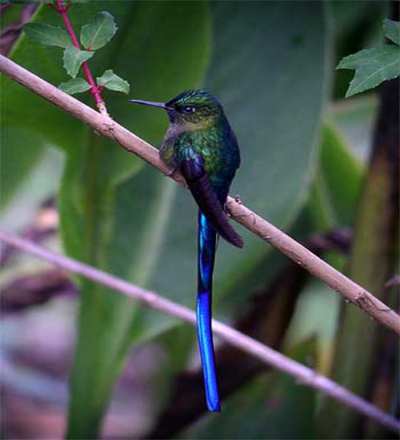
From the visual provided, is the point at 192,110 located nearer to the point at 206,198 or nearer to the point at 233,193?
the point at 206,198

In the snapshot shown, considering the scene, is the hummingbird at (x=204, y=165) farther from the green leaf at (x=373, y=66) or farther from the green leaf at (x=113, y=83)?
the green leaf at (x=373, y=66)

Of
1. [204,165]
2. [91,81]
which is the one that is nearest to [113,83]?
[91,81]

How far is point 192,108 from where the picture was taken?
1.22 meters

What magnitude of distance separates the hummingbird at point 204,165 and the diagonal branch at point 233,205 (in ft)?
0.12

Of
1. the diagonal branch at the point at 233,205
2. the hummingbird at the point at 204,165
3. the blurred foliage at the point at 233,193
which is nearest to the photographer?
the diagonal branch at the point at 233,205

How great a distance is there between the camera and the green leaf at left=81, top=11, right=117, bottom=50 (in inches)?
44.1

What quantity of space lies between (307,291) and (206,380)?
4.88ft

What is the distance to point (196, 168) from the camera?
1.14m

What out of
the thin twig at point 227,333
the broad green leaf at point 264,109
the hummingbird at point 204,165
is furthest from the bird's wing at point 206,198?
the broad green leaf at point 264,109

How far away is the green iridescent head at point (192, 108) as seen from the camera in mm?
1222

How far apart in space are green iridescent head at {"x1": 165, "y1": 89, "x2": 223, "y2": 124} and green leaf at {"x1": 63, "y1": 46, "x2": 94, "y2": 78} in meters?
0.16

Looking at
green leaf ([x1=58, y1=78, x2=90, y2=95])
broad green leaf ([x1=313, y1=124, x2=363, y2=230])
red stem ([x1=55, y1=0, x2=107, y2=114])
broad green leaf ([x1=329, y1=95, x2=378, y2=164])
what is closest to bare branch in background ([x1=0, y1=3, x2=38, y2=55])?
red stem ([x1=55, y1=0, x2=107, y2=114])

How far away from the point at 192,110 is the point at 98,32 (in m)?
0.16

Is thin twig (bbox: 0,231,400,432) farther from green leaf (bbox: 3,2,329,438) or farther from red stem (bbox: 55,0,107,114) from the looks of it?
red stem (bbox: 55,0,107,114)
